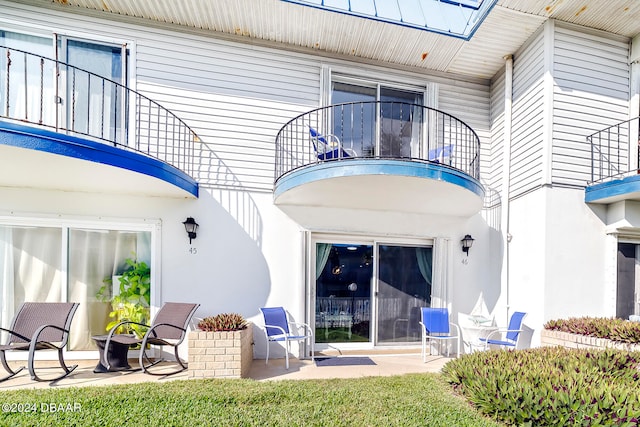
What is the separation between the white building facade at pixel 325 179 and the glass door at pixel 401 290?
0.03m

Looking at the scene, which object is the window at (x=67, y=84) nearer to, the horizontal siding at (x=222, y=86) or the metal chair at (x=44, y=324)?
the horizontal siding at (x=222, y=86)

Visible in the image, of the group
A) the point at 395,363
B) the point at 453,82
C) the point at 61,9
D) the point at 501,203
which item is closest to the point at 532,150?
the point at 501,203

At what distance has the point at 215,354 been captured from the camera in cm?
407

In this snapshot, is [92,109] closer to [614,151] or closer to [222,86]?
[222,86]

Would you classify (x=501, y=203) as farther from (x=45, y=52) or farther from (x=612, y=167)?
(x=45, y=52)

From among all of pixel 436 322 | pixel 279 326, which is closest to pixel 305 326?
pixel 279 326

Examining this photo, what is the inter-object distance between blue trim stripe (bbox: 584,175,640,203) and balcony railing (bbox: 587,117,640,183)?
1.05 feet

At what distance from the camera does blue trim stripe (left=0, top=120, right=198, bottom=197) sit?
11.1ft

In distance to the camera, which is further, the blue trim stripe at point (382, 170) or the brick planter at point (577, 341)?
the blue trim stripe at point (382, 170)

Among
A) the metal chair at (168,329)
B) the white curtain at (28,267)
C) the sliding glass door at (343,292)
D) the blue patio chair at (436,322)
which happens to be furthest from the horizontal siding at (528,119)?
the white curtain at (28,267)

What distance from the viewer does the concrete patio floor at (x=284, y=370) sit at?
3910mm

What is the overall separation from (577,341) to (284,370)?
394cm

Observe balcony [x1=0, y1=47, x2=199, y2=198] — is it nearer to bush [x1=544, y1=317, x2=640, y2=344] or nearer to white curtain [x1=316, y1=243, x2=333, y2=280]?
white curtain [x1=316, y1=243, x2=333, y2=280]

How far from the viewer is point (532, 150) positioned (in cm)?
550
